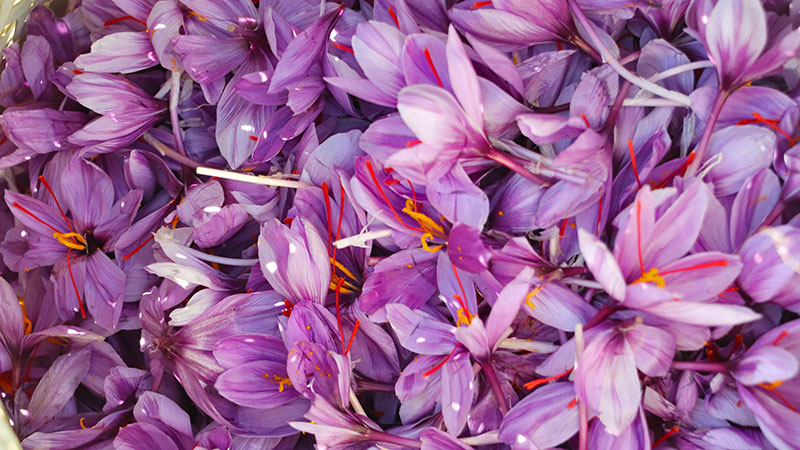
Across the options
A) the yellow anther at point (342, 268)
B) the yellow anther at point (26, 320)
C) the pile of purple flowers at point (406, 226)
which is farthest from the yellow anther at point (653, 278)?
the yellow anther at point (26, 320)

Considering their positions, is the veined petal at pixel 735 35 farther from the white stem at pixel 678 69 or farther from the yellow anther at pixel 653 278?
the yellow anther at pixel 653 278

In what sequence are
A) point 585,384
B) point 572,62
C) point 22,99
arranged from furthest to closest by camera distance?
1. point 22,99
2. point 572,62
3. point 585,384

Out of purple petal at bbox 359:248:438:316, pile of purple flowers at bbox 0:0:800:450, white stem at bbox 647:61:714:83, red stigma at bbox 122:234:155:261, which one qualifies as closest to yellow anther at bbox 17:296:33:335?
pile of purple flowers at bbox 0:0:800:450

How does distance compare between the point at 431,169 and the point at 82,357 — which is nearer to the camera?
the point at 431,169

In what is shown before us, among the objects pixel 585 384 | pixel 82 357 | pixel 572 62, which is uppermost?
pixel 572 62

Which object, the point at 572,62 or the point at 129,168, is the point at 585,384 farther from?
the point at 129,168

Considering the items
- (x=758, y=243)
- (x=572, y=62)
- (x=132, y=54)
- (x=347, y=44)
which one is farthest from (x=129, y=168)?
(x=758, y=243)
